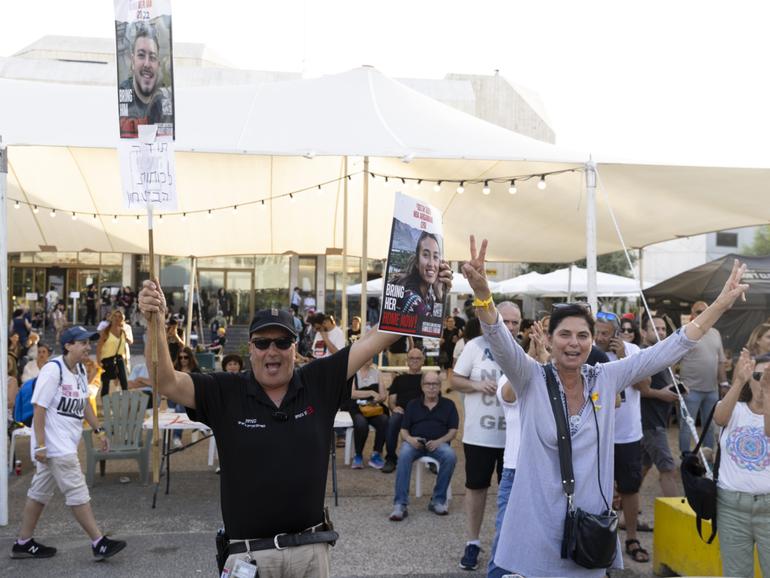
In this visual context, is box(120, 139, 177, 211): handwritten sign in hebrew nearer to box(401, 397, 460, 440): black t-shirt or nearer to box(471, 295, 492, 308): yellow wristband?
box(471, 295, 492, 308): yellow wristband

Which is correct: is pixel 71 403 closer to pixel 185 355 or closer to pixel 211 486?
pixel 211 486

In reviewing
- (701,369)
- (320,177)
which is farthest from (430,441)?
(320,177)

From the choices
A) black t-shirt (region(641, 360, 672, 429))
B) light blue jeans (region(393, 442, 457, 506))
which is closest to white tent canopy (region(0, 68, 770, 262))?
black t-shirt (region(641, 360, 672, 429))

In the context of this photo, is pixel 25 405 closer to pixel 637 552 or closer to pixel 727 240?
pixel 637 552

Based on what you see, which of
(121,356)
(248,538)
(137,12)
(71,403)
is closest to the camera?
(248,538)

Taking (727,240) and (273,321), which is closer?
(273,321)

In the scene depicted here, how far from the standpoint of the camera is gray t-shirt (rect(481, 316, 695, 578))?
2.50 meters

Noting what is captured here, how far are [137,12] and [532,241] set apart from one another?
1109 cm

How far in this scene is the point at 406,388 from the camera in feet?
25.4

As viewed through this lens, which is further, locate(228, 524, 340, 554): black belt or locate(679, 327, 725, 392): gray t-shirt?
locate(679, 327, 725, 392): gray t-shirt

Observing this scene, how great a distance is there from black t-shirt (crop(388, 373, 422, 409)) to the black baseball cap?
5187mm

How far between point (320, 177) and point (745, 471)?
29.9 feet

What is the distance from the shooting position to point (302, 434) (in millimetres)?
2475

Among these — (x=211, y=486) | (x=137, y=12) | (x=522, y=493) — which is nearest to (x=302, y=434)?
(x=522, y=493)
